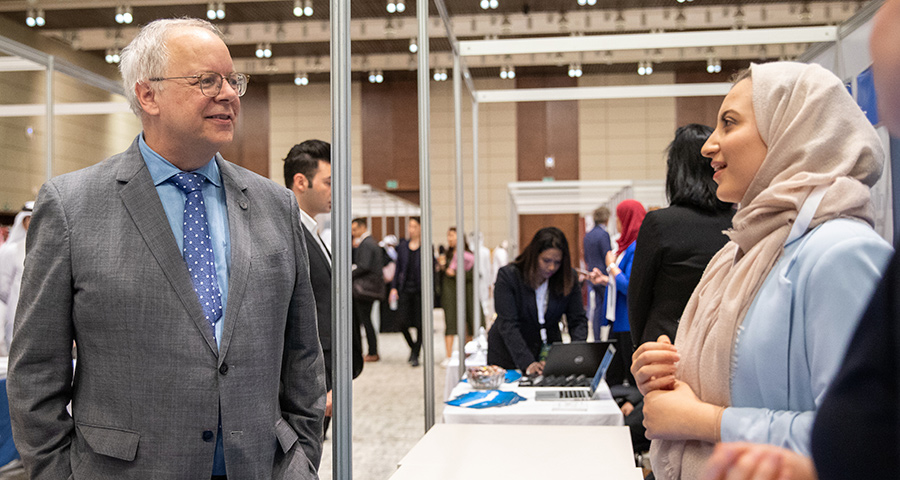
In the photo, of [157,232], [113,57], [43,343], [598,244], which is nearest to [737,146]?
[157,232]

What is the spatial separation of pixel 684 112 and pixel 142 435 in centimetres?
1370

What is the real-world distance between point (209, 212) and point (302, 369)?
0.41m

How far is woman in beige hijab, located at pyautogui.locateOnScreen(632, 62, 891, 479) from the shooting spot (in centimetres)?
104

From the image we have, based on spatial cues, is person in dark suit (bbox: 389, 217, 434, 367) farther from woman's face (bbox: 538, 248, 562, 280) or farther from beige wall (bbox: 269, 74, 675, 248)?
beige wall (bbox: 269, 74, 675, 248)

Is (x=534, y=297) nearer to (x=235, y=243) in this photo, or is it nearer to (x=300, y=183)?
(x=300, y=183)

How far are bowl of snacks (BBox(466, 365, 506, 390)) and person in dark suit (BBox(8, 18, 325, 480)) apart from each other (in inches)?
62.3

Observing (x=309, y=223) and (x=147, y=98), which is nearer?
(x=147, y=98)

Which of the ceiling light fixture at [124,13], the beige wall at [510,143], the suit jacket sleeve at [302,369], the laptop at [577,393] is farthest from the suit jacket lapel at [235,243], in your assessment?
the beige wall at [510,143]

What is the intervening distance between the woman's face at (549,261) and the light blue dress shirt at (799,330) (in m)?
2.46

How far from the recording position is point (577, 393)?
2805 millimetres

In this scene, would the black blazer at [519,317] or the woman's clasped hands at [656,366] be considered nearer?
the woman's clasped hands at [656,366]

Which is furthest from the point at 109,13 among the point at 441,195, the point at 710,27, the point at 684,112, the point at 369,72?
the point at 684,112

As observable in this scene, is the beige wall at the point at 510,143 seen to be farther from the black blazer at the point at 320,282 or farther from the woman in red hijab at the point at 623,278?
the black blazer at the point at 320,282

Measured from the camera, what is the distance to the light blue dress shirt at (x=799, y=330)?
3.34 ft
